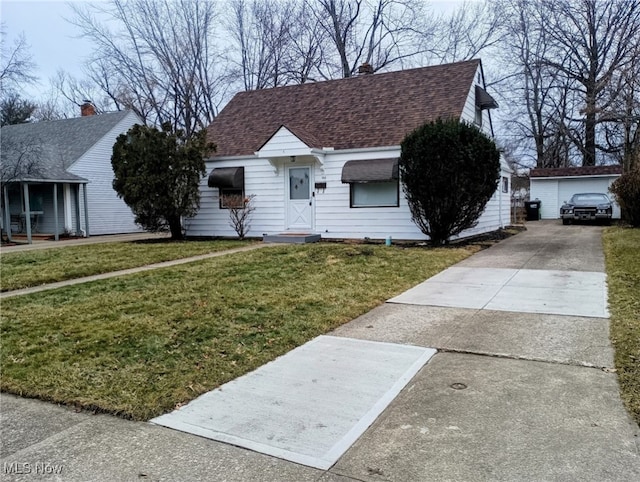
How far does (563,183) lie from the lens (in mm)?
26812

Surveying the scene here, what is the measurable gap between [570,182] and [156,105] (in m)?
24.7

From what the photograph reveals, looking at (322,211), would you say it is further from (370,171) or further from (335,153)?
(370,171)

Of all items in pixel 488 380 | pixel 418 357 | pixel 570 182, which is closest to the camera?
pixel 488 380

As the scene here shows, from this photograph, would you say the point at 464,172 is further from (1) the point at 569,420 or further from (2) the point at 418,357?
(1) the point at 569,420

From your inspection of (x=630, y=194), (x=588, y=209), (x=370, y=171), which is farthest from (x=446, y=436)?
(x=588, y=209)

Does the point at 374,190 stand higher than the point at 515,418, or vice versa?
the point at 374,190

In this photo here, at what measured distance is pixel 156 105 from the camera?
94.5 ft

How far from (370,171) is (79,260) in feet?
25.0

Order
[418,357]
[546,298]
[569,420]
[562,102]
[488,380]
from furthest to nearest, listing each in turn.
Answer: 1. [562,102]
2. [546,298]
3. [418,357]
4. [488,380]
5. [569,420]

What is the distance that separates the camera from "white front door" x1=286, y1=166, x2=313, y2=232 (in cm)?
1477

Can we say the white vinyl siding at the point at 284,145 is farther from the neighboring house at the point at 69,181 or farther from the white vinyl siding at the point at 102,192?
the white vinyl siding at the point at 102,192

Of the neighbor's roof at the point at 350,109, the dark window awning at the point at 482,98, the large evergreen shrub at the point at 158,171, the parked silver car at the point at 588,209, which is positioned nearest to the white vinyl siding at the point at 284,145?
the neighbor's roof at the point at 350,109

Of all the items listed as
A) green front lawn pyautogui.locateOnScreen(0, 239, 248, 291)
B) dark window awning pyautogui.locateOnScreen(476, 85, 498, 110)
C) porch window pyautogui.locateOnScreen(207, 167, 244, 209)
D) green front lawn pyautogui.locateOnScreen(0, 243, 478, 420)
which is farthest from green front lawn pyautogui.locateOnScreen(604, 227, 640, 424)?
porch window pyautogui.locateOnScreen(207, 167, 244, 209)

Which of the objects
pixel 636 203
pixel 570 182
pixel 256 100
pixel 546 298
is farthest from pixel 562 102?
pixel 546 298
